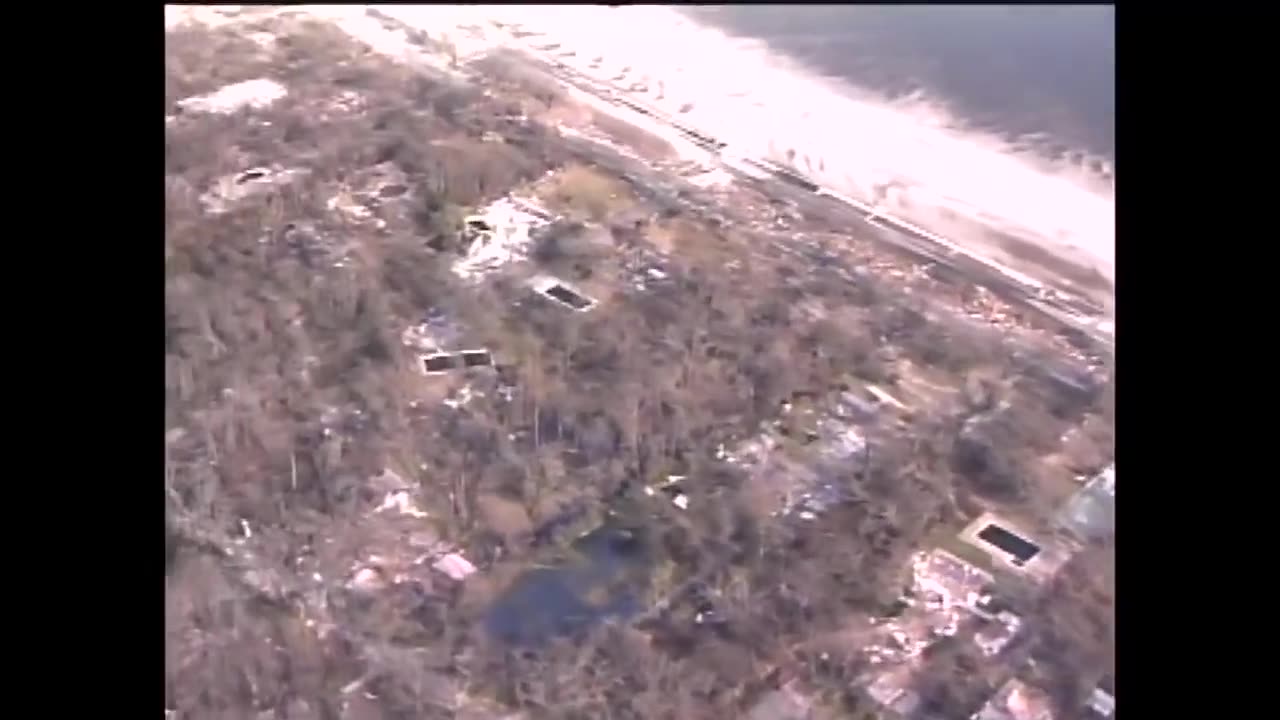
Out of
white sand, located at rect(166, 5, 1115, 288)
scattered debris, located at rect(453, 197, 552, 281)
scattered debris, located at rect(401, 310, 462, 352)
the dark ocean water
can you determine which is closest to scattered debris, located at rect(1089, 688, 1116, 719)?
white sand, located at rect(166, 5, 1115, 288)

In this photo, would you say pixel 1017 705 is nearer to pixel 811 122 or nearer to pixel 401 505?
pixel 401 505

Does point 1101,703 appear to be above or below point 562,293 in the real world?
below

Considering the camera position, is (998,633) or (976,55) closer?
(998,633)

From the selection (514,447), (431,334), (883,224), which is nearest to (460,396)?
(514,447)

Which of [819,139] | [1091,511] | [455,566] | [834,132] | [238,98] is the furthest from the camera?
[238,98]

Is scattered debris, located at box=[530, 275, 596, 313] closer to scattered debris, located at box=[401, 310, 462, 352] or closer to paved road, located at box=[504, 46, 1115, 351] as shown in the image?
scattered debris, located at box=[401, 310, 462, 352]

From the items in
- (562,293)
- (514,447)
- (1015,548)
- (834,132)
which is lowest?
(1015,548)

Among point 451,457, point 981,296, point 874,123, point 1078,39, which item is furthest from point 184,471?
point 1078,39

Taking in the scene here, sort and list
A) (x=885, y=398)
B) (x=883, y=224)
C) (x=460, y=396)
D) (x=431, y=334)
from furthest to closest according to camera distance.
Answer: (x=883, y=224) < (x=431, y=334) < (x=885, y=398) < (x=460, y=396)
